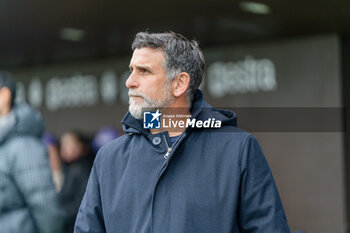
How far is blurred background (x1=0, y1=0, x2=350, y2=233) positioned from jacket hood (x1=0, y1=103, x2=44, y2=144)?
8.78 feet

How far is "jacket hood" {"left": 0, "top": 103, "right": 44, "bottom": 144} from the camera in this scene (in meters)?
3.41

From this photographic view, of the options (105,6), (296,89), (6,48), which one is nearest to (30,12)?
(105,6)

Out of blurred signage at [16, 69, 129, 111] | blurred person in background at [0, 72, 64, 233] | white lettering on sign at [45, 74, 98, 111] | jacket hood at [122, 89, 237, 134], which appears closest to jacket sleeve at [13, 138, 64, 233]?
blurred person in background at [0, 72, 64, 233]

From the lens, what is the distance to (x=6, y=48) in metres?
8.23

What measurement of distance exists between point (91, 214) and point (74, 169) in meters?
3.72

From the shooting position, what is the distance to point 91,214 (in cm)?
215

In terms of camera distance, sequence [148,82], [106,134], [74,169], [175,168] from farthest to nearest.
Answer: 1. [106,134]
2. [74,169]
3. [148,82]
4. [175,168]

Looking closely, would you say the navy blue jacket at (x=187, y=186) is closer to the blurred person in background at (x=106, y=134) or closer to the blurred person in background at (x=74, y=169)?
the blurred person in background at (x=74, y=169)

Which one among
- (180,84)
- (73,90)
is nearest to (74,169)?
(73,90)

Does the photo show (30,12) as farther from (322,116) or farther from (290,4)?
(322,116)

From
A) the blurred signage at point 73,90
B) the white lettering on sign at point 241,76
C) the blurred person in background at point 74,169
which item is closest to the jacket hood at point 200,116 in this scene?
the blurred person in background at point 74,169

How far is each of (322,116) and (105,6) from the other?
9.70ft

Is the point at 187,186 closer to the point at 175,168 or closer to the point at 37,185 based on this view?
the point at 175,168

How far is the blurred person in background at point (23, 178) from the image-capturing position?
3115 mm
